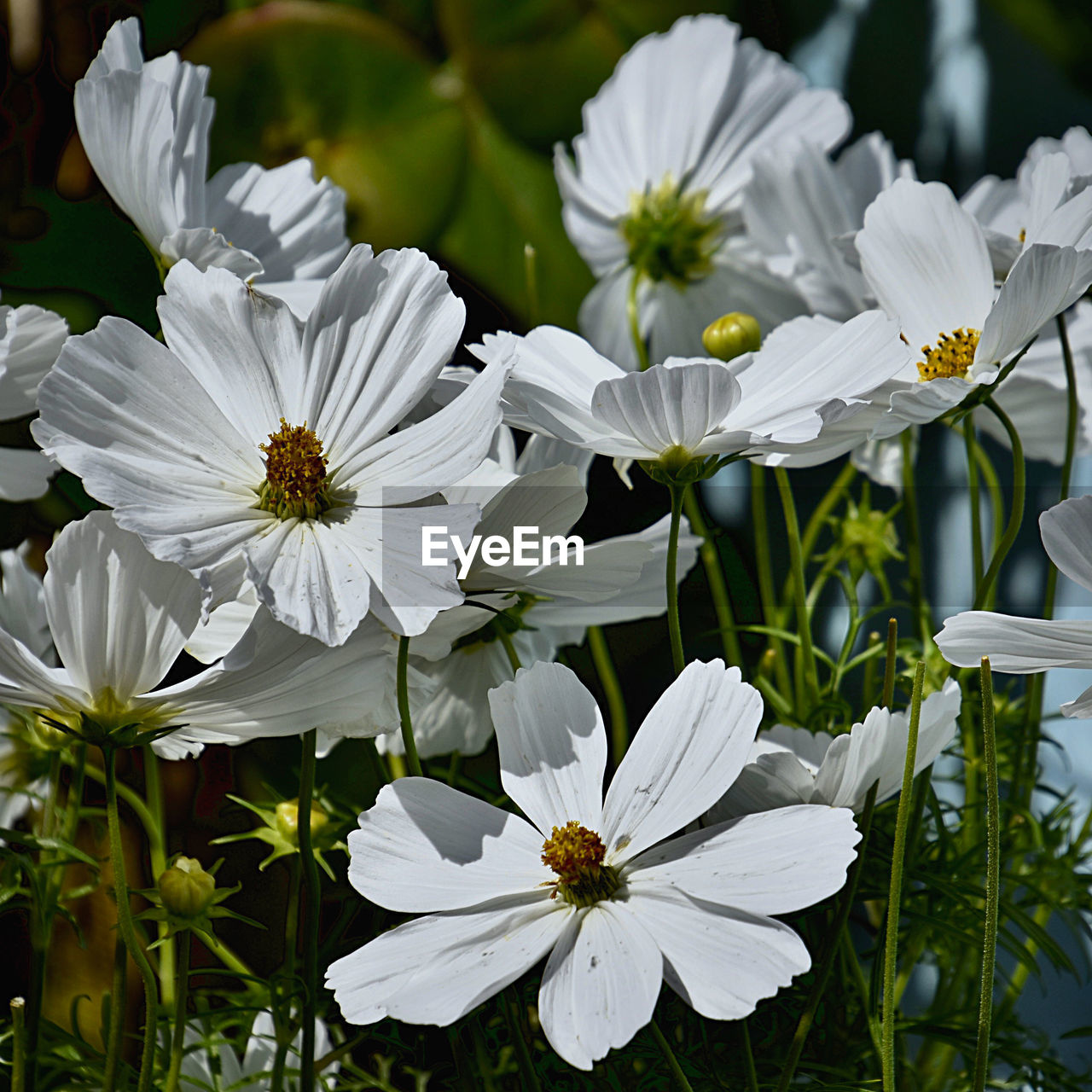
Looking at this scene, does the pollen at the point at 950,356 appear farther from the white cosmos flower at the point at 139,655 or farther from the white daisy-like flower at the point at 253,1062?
the white daisy-like flower at the point at 253,1062

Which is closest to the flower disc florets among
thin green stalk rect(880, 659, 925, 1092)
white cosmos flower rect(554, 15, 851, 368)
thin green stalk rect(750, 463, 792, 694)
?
white cosmos flower rect(554, 15, 851, 368)

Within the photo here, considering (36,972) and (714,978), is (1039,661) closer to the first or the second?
(714,978)

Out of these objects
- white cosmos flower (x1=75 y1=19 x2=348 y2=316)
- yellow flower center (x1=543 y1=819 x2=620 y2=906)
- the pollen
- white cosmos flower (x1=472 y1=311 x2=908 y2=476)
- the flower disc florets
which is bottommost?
yellow flower center (x1=543 y1=819 x2=620 y2=906)

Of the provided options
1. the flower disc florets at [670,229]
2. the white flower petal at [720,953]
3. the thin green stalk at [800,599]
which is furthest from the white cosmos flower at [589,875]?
the flower disc florets at [670,229]

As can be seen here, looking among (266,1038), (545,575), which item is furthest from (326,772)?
(545,575)

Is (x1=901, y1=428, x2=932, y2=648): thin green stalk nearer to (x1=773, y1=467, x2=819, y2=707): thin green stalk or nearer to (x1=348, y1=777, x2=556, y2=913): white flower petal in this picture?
(x1=773, y1=467, x2=819, y2=707): thin green stalk

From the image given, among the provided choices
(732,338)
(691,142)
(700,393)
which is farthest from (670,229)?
(700,393)
